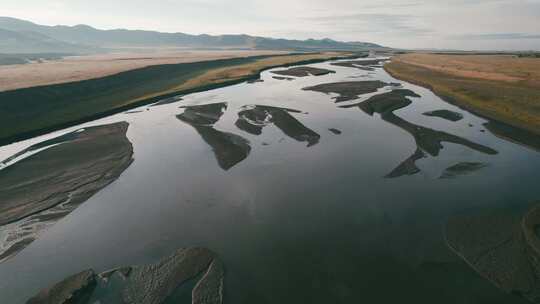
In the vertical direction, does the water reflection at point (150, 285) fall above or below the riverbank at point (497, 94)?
below

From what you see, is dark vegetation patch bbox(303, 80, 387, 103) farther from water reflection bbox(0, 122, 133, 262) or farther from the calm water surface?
water reflection bbox(0, 122, 133, 262)

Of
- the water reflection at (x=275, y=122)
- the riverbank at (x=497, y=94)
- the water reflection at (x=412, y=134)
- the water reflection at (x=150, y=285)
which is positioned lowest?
the water reflection at (x=150, y=285)

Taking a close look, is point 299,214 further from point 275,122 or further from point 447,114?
point 447,114

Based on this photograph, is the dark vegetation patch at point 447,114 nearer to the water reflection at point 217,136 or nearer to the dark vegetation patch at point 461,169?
the dark vegetation patch at point 461,169

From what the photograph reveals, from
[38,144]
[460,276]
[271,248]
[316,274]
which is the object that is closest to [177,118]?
[38,144]

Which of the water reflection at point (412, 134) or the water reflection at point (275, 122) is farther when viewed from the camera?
the water reflection at point (275, 122)

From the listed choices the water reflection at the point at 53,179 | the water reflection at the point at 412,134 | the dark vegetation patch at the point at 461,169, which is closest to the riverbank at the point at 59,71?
the water reflection at the point at 53,179

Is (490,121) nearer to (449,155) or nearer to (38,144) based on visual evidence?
(449,155)
